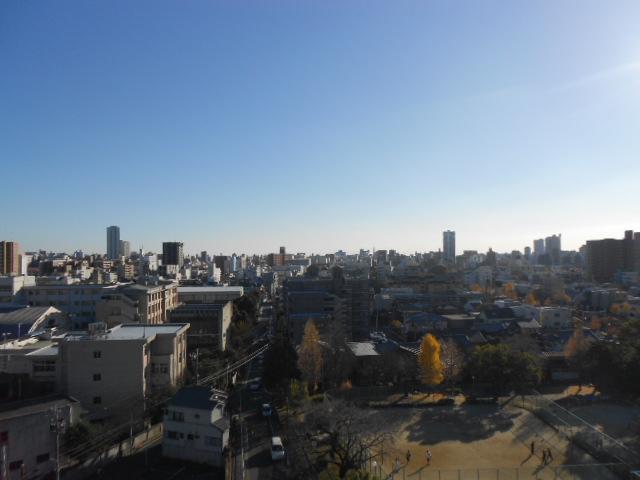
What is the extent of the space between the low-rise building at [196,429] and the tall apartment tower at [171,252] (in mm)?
48653

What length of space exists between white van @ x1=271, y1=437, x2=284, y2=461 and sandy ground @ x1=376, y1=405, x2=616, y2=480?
1847 mm

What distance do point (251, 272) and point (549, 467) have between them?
132ft

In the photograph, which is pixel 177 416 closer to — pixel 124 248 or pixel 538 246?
pixel 124 248

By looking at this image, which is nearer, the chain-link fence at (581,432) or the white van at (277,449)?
the chain-link fence at (581,432)

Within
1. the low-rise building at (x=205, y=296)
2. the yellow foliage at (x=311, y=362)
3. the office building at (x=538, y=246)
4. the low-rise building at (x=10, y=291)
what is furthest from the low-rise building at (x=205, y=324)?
the office building at (x=538, y=246)

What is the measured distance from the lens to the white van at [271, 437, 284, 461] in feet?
26.4

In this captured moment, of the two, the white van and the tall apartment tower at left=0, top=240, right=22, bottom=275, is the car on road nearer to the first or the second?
the white van

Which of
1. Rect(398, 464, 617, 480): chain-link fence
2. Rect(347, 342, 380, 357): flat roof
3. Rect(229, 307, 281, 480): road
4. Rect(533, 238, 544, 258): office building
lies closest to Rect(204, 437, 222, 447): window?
Rect(229, 307, 281, 480): road

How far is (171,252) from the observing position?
182ft

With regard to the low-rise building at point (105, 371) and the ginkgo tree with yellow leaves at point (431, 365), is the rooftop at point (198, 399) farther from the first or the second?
the ginkgo tree with yellow leaves at point (431, 365)

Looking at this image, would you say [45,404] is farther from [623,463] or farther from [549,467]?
[623,463]

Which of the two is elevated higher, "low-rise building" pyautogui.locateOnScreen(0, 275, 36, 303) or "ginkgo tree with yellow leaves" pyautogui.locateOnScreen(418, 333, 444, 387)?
"low-rise building" pyautogui.locateOnScreen(0, 275, 36, 303)

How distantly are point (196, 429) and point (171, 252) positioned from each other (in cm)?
4978

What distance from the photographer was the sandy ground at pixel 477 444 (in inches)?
295
